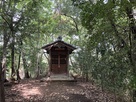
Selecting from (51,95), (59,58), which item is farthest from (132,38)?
(59,58)

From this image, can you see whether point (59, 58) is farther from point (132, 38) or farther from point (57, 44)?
point (132, 38)

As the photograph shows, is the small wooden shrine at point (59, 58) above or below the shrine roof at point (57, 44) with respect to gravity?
below

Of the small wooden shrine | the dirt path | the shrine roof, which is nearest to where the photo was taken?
the dirt path

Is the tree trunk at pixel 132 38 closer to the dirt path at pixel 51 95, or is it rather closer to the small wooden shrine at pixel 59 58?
the dirt path at pixel 51 95

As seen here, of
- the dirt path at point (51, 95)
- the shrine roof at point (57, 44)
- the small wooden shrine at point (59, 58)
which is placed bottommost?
the dirt path at point (51, 95)

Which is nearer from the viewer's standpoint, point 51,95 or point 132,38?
point 132,38

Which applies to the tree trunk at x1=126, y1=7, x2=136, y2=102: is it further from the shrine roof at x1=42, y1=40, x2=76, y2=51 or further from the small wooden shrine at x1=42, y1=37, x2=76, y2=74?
the small wooden shrine at x1=42, y1=37, x2=76, y2=74

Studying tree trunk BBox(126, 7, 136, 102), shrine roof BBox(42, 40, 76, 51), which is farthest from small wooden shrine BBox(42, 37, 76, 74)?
tree trunk BBox(126, 7, 136, 102)

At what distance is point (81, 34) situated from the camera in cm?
2003

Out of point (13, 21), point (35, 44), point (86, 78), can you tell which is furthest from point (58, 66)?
point (35, 44)

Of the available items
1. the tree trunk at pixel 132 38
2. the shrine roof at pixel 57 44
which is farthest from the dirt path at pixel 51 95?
the shrine roof at pixel 57 44

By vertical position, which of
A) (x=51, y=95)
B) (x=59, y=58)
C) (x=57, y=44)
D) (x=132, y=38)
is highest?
(x=57, y=44)

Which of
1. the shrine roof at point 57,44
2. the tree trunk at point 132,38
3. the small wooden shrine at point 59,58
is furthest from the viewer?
the small wooden shrine at point 59,58

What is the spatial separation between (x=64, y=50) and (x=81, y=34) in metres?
3.31
